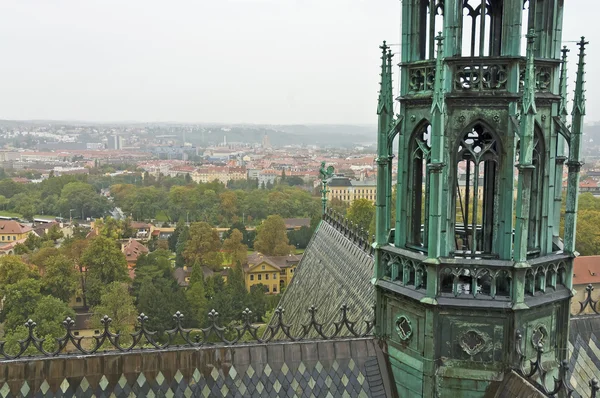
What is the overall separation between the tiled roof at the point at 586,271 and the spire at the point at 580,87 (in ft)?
149

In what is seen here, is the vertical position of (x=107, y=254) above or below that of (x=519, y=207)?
below

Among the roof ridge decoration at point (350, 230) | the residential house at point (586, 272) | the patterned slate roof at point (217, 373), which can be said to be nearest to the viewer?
the patterned slate roof at point (217, 373)

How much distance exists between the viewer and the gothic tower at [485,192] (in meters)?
8.94

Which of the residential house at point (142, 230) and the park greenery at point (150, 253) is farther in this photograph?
the residential house at point (142, 230)

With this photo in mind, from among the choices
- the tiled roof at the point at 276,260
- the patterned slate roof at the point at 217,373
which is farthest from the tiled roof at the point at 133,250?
the patterned slate roof at the point at 217,373

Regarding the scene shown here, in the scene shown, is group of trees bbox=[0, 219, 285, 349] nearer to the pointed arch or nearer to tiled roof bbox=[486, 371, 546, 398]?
the pointed arch

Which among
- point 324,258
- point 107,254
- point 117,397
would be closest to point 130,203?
point 107,254

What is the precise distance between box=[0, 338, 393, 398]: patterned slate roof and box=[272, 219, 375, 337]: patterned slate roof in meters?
3.54

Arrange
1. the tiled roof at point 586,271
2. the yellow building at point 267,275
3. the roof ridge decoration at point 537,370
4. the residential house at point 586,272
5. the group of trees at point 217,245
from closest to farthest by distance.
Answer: the roof ridge decoration at point 537,370, the residential house at point 586,272, the tiled roof at point 586,271, the yellow building at point 267,275, the group of trees at point 217,245

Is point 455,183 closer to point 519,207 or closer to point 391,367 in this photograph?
point 519,207

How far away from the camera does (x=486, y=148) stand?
9.09 metres

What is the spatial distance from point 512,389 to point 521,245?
6.75 ft

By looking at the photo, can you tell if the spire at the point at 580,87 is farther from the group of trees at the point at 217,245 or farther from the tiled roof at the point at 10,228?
the tiled roof at the point at 10,228

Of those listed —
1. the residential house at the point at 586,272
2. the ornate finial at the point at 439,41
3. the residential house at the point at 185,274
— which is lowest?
the residential house at the point at 185,274
